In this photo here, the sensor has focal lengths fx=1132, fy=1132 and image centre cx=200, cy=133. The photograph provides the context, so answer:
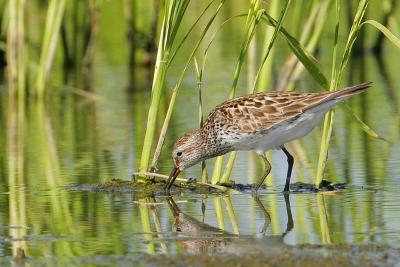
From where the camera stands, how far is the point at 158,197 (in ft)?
34.0

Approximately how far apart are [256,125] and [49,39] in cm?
690

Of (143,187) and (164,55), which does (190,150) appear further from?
(164,55)

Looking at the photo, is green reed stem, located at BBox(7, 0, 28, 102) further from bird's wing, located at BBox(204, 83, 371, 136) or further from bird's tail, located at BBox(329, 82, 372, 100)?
bird's tail, located at BBox(329, 82, 372, 100)

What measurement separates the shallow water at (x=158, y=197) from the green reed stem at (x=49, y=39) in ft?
1.48

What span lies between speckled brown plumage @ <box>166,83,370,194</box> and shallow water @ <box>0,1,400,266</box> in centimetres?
49

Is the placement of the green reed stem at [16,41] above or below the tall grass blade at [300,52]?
Result: above

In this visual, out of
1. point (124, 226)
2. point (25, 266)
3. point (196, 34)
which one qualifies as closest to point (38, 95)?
point (196, 34)

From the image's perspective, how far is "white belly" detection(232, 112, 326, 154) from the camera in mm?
10211

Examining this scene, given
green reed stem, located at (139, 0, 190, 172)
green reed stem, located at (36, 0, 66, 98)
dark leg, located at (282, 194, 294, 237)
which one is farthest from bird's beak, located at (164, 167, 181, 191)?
green reed stem, located at (36, 0, 66, 98)

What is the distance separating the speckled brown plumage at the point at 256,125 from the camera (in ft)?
33.3

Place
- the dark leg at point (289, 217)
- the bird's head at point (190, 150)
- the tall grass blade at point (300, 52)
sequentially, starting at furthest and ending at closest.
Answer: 1. the bird's head at point (190, 150)
2. the tall grass blade at point (300, 52)
3. the dark leg at point (289, 217)

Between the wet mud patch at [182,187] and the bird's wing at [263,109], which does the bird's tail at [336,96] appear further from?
the wet mud patch at [182,187]

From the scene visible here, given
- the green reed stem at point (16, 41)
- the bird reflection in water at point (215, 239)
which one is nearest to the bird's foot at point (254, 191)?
the bird reflection in water at point (215, 239)

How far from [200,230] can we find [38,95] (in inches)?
358
